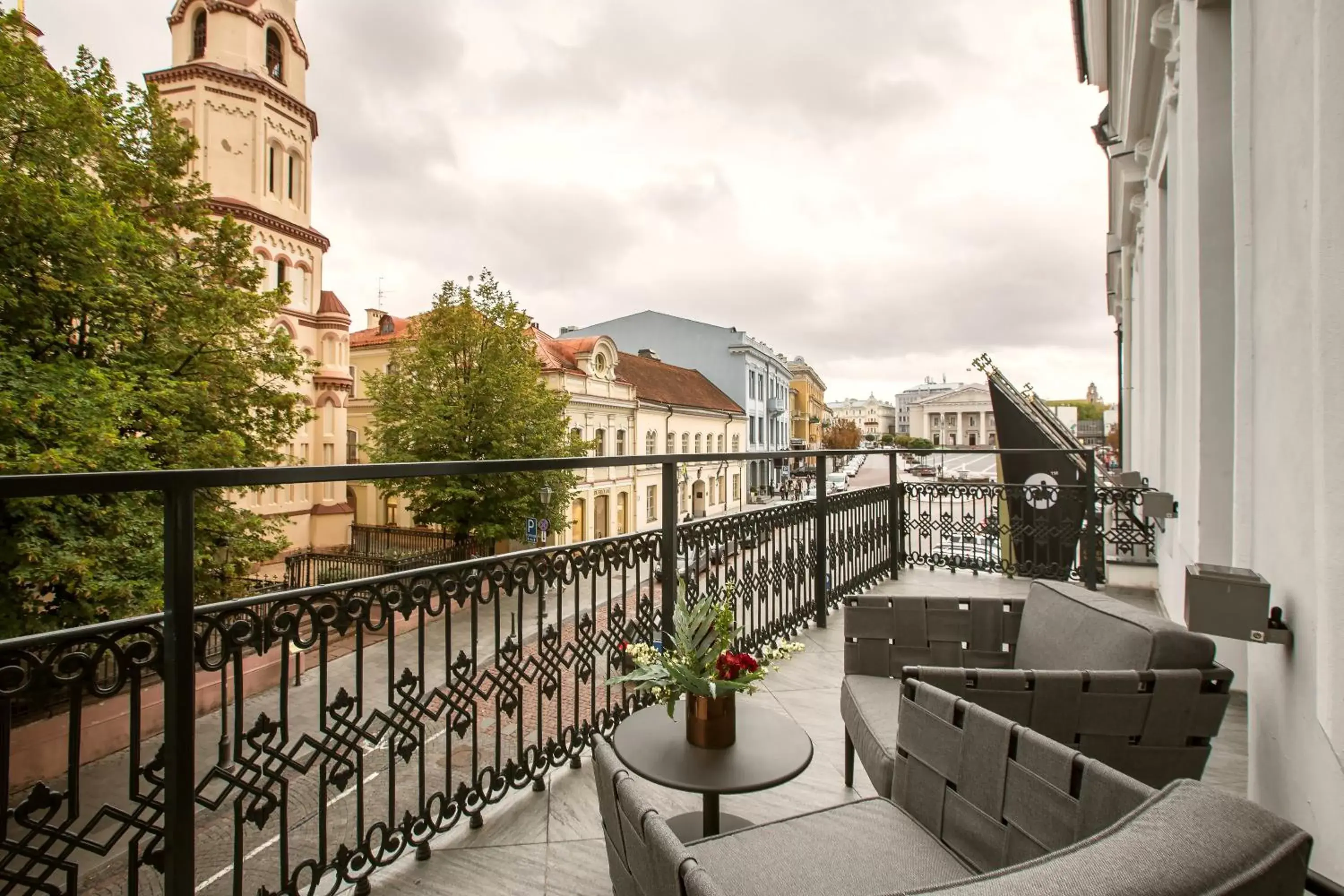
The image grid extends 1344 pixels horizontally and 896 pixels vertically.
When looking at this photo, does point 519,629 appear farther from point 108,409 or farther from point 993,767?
point 108,409

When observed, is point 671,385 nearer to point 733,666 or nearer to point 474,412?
point 474,412

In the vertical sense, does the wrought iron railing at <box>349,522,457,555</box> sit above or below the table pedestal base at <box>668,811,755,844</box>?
below

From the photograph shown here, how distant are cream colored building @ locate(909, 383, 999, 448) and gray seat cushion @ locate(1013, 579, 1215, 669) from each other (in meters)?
67.3

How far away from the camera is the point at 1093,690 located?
1.78 metres

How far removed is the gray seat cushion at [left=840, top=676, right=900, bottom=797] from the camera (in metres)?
1.96

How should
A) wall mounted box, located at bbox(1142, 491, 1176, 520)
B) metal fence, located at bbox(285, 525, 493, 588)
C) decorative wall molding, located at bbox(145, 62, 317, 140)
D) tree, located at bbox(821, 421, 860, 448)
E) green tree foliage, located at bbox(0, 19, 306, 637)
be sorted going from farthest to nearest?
tree, located at bbox(821, 421, 860, 448), decorative wall molding, located at bbox(145, 62, 317, 140), metal fence, located at bbox(285, 525, 493, 588), green tree foliage, located at bbox(0, 19, 306, 637), wall mounted box, located at bbox(1142, 491, 1176, 520)

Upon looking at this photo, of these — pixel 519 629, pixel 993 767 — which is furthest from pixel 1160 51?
pixel 519 629

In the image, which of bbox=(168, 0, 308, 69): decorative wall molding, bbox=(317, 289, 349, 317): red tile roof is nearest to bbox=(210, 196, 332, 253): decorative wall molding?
bbox=(317, 289, 349, 317): red tile roof

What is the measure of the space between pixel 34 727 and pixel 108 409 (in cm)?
437

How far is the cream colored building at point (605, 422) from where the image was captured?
2328cm

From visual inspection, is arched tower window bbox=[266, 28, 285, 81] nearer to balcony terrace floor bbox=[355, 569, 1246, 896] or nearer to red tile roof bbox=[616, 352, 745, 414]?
red tile roof bbox=[616, 352, 745, 414]

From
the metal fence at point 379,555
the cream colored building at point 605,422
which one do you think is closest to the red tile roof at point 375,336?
the cream colored building at point 605,422

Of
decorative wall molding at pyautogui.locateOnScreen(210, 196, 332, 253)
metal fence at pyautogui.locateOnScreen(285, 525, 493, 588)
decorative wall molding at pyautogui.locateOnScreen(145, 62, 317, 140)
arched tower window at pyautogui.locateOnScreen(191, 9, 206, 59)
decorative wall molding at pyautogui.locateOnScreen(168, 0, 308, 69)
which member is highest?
decorative wall molding at pyautogui.locateOnScreen(168, 0, 308, 69)

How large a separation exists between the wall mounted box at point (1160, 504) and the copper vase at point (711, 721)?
143 inches
